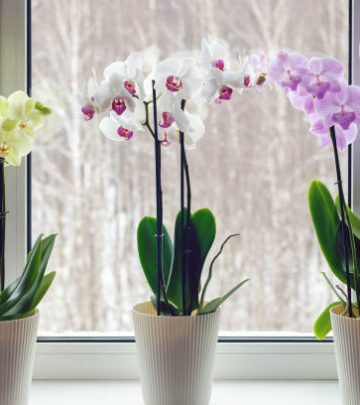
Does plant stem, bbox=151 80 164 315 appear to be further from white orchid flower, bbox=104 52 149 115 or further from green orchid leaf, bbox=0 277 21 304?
green orchid leaf, bbox=0 277 21 304

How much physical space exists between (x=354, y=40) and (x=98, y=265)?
0.70m

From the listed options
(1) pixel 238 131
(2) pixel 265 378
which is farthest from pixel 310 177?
(2) pixel 265 378

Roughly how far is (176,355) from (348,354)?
28cm

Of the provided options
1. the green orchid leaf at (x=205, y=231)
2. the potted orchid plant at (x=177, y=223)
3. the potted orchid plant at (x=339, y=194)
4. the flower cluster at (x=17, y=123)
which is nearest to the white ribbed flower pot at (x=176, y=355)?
the potted orchid plant at (x=177, y=223)

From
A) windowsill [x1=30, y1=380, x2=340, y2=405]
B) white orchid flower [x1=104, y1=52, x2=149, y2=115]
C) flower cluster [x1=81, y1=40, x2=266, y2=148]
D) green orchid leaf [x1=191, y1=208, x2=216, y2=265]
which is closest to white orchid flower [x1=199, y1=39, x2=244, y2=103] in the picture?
flower cluster [x1=81, y1=40, x2=266, y2=148]

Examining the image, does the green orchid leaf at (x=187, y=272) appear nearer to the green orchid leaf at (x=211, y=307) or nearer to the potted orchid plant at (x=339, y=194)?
the green orchid leaf at (x=211, y=307)

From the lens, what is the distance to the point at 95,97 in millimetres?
916

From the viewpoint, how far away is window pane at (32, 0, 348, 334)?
124 centimetres

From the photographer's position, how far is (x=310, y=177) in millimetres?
1269

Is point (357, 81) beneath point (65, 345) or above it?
above

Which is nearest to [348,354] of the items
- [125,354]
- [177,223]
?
[177,223]

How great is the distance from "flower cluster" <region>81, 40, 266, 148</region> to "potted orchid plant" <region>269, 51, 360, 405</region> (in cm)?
8

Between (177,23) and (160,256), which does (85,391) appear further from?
(177,23)

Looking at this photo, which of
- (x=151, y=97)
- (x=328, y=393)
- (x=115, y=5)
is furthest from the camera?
(x=115, y=5)
